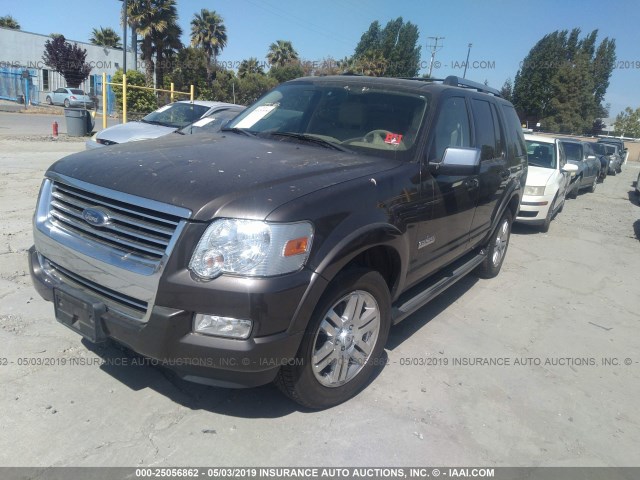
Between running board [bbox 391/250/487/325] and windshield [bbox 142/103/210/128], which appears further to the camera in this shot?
windshield [bbox 142/103/210/128]

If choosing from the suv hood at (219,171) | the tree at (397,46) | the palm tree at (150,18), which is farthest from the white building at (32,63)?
the suv hood at (219,171)

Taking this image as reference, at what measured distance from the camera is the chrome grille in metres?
2.42

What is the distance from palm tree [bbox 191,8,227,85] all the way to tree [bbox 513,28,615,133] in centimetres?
3232

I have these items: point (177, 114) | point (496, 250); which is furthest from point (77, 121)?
point (496, 250)

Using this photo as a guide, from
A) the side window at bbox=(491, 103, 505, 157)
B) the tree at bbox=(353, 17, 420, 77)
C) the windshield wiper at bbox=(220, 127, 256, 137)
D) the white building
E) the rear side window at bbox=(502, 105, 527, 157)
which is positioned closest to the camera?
the windshield wiper at bbox=(220, 127, 256, 137)

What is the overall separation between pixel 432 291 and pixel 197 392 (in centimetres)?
198

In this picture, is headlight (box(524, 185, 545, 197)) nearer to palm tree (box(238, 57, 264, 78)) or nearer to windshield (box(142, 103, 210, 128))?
windshield (box(142, 103, 210, 128))

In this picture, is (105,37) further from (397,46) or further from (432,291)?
(432,291)

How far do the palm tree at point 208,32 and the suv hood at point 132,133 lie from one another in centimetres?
3382

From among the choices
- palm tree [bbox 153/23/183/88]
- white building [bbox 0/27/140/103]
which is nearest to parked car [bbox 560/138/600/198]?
palm tree [bbox 153/23/183/88]

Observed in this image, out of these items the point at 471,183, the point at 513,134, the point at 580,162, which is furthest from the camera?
the point at 580,162

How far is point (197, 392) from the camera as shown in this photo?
312cm

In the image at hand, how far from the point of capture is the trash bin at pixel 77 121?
17188 mm

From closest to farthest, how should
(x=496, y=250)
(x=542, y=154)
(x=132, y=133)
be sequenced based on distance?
(x=496, y=250) < (x=132, y=133) < (x=542, y=154)
